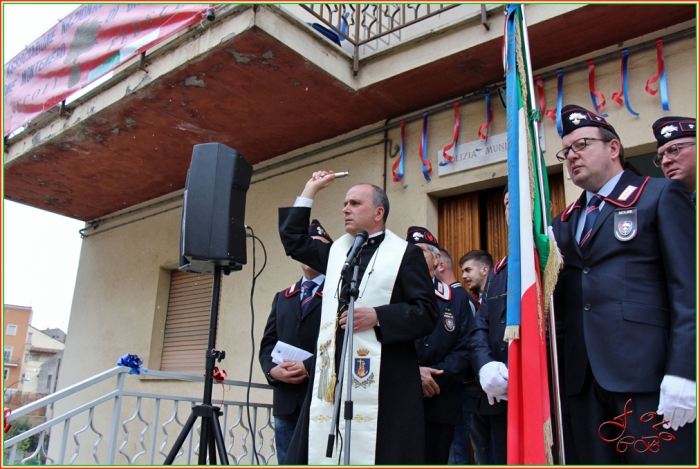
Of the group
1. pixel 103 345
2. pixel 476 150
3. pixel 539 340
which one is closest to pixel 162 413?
pixel 103 345

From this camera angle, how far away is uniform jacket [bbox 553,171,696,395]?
2064 millimetres

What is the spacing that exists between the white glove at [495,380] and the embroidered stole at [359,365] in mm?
498

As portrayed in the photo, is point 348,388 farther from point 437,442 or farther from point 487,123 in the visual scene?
point 487,123

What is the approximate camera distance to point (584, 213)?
2584 mm

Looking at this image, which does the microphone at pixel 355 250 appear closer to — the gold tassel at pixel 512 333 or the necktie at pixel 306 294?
the gold tassel at pixel 512 333

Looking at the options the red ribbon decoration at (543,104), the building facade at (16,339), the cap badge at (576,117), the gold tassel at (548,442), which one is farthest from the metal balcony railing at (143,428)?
the building facade at (16,339)

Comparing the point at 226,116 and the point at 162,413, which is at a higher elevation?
the point at 226,116

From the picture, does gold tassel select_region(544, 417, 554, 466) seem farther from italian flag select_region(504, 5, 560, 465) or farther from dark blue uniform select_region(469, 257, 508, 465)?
dark blue uniform select_region(469, 257, 508, 465)

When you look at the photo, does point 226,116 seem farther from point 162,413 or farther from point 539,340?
point 539,340

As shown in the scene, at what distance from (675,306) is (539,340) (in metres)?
0.49

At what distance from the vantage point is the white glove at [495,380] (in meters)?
2.56

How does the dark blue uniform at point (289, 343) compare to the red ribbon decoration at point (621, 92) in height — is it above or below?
below

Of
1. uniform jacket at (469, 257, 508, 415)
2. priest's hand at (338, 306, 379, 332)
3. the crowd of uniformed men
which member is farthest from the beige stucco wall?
priest's hand at (338, 306, 379, 332)

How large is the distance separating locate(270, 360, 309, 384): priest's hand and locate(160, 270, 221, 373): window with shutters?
3.92 metres
